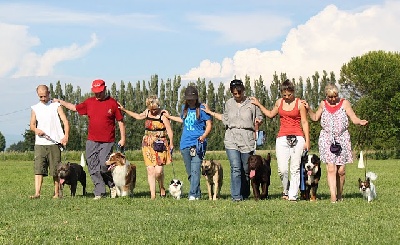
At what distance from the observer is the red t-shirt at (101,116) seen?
1520 centimetres

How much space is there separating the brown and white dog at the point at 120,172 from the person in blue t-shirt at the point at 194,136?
4.82 feet

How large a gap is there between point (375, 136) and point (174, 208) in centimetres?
6148

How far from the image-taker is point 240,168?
1457 cm

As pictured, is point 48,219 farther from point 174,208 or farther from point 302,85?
point 302,85

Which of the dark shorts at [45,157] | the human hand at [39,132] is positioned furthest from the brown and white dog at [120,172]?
the human hand at [39,132]

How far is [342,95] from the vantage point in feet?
249

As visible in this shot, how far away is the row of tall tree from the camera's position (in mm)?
70875

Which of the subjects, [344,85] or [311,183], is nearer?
[311,183]

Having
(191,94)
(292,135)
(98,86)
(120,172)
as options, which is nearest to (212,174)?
(191,94)

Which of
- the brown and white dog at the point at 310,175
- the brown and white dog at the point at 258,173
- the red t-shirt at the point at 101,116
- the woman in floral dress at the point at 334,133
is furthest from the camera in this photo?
the red t-shirt at the point at 101,116

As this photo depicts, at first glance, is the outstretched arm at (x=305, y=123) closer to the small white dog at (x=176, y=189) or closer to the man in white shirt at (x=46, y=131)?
the small white dog at (x=176, y=189)

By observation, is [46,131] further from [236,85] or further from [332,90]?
[332,90]

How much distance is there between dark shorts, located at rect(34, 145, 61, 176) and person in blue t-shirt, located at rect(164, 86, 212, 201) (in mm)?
3131

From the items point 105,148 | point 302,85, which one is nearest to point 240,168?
point 105,148
